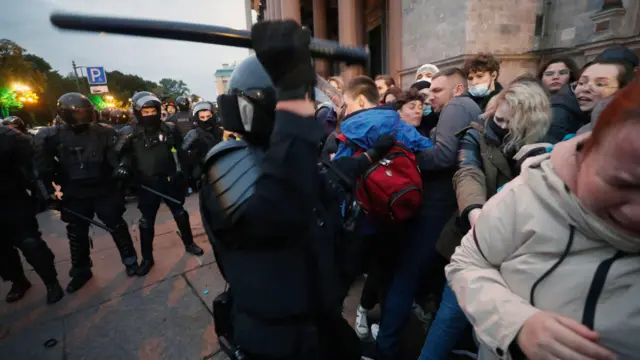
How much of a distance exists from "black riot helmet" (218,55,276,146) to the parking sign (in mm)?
13732

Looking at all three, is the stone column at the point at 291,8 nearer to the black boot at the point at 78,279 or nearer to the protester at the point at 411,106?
the protester at the point at 411,106

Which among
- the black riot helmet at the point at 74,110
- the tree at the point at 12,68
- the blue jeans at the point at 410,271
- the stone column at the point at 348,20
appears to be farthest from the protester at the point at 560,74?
the tree at the point at 12,68

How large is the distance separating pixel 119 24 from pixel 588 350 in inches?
66.9

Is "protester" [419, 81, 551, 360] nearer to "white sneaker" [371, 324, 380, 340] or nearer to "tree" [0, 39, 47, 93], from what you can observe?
"white sneaker" [371, 324, 380, 340]

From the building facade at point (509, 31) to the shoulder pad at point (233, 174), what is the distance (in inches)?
176

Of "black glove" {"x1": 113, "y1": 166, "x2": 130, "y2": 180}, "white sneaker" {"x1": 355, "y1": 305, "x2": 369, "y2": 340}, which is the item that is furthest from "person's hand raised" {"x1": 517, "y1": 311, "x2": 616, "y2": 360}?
"black glove" {"x1": 113, "y1": 166, "x2": 130, "y2": 180}

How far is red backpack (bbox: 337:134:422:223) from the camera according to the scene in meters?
1.87

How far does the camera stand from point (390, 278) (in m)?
2.20

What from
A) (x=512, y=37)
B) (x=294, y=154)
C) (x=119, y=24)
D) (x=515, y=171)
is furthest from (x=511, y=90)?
(x=512, y=37)

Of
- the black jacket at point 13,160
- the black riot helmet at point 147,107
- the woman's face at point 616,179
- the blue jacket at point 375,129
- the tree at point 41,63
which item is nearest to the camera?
the woman's face at point 616,179

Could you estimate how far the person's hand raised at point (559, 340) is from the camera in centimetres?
68

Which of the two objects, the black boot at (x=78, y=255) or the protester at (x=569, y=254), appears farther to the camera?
the black boot at (x=78, y=255)

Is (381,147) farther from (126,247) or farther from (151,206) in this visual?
(126,247)

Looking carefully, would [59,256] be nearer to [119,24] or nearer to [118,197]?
[118,197]
